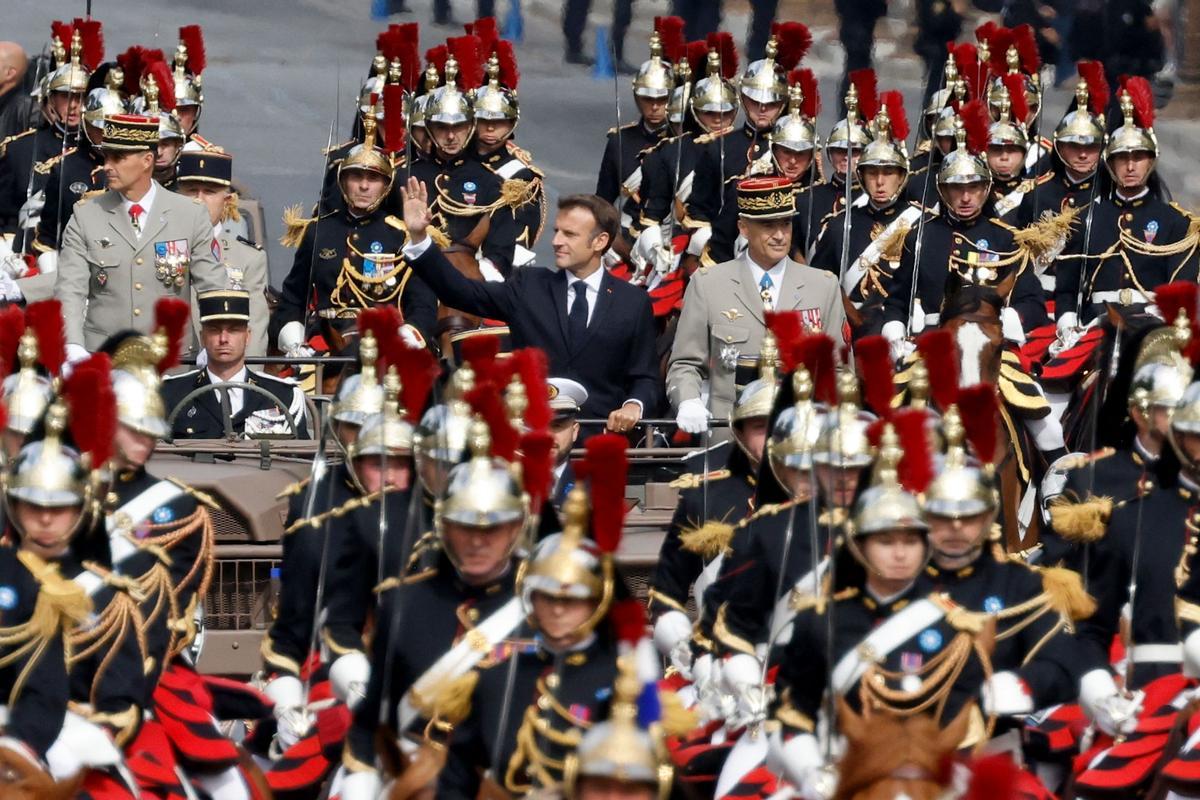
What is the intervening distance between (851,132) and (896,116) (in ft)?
0.98

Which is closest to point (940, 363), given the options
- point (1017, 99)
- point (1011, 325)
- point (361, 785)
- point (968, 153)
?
point (361, 785)

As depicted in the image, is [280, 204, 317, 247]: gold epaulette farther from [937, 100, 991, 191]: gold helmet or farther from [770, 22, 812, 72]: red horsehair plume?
[770, 22, 812, 72]: red horsehair plume

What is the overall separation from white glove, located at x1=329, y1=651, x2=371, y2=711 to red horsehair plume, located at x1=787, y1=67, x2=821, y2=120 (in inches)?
373

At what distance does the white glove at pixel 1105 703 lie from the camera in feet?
34.1

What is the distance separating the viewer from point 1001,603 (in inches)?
398

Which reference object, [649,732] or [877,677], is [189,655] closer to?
[877,677]

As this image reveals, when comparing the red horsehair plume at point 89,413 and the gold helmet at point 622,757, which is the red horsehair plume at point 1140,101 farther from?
the gold helmet at point 622,757

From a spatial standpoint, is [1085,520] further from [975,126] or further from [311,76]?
[311,76]

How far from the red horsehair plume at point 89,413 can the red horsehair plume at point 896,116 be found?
1081 cm

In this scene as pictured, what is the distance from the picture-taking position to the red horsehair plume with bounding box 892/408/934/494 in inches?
390

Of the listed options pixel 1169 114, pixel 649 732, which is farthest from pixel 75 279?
pixel 1169 114

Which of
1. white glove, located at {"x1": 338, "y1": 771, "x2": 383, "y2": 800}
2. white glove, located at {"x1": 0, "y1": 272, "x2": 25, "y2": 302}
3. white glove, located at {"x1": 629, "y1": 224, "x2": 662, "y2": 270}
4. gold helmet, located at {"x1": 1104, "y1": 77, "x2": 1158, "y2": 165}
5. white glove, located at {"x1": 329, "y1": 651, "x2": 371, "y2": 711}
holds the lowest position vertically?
white glove, located at {"x1": 338, "y1": 771, "x2": 383, "y2": 800}

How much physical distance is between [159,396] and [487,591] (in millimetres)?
1760

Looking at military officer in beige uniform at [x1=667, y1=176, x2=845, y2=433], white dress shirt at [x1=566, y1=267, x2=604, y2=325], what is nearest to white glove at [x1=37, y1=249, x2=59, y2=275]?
white dress shirt at [x1=566, y1=267, x2=604, y2=325]
